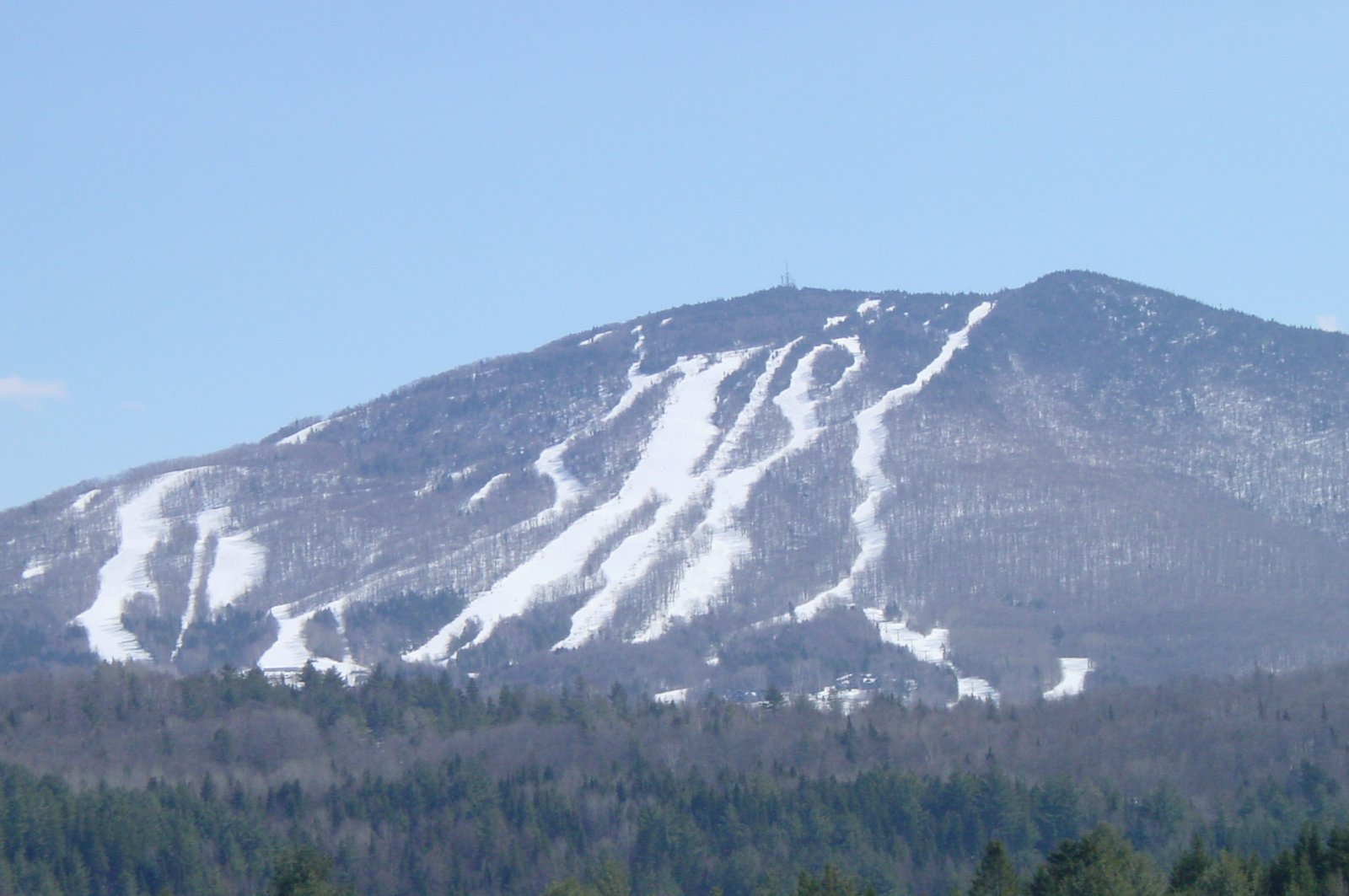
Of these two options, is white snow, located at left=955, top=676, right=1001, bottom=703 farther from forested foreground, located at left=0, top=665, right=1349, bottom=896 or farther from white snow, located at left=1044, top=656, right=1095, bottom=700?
forested foreground, located at left=0, top=665, right=1349, bottom=896

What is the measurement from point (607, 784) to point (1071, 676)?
Result: 70.3 metres

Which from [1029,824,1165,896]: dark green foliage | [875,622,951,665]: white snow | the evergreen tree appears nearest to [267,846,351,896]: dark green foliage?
the evergreen tree

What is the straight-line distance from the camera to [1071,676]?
16862 cm

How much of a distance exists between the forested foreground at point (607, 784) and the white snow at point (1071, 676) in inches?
1067

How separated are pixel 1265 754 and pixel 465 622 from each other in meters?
104

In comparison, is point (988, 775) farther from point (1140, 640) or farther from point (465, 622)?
point (465, 622)

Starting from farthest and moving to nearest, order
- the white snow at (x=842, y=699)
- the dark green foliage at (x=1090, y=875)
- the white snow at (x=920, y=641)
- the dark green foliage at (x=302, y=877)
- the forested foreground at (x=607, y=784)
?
the white snow at (x=920, y=641) → the white snow at (x=842, y=699) → the forested foreground at (x=607, y=784) → the dark green foliage at (x=302, y=877) → the dark green foliage at (x=1090, y=875)

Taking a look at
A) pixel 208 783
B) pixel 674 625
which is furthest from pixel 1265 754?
pixel 674 625

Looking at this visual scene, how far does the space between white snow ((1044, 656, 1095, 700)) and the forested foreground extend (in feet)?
88.9

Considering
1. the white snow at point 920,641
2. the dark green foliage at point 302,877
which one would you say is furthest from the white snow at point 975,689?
the dark green foliage at point 302,877

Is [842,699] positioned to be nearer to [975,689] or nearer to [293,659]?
[975,689]

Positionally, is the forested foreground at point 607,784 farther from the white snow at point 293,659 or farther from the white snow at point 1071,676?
the white snow at point 293,659

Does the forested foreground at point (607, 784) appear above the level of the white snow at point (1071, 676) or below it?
above

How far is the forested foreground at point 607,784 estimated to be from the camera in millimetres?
95688
